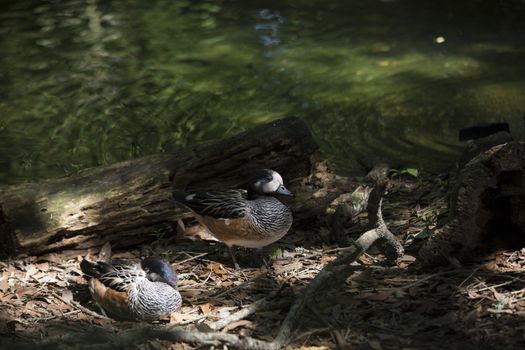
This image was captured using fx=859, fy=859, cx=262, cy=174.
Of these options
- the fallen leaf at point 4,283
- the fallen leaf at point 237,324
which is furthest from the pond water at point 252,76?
the fallen leaf at point 237,324

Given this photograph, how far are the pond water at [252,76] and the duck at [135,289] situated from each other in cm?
312

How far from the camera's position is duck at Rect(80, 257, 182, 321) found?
216 inches

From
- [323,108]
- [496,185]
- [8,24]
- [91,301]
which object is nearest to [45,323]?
[91,301]

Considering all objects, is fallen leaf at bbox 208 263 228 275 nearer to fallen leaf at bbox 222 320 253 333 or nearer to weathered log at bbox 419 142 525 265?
fallen leaf at bbox 222 320 253 333

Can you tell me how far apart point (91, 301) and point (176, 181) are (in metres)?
1.29

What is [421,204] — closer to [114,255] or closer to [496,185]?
[496,185]

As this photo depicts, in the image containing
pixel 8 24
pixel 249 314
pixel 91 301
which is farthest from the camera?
pixel 8 24

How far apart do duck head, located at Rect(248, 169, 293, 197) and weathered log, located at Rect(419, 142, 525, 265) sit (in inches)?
47.4

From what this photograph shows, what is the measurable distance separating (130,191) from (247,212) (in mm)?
1017

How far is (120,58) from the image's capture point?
1238cm

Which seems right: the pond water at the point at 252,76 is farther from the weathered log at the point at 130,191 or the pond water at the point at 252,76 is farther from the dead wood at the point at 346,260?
the dead wood at the point at 346,260

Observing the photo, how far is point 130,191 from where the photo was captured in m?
6.67

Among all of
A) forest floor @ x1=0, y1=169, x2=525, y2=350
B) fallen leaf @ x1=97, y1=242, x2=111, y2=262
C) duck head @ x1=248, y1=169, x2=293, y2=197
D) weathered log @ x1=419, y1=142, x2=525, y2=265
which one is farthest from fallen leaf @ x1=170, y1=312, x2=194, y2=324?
weathered log @ x1=419, y1=142, x2=525, y2=265

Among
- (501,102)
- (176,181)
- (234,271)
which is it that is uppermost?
(176,181)
